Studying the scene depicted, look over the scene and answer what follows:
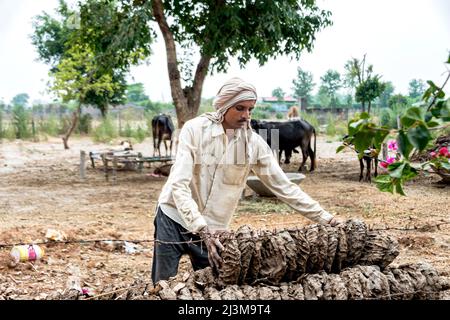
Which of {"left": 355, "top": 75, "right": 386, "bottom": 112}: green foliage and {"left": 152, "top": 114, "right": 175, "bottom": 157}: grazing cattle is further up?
{"left": 355, "top": 75, "right": 386, "bottom": 112}: green foliage

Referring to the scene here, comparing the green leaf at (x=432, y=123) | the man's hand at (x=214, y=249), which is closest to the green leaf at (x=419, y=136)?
the green leaf at (x=432, y=123)

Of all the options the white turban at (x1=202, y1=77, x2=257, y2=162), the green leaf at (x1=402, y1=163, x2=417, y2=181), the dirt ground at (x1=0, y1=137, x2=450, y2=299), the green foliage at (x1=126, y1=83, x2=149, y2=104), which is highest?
the green foliage at (x1=126, y1=83, x2=149, y2=104)

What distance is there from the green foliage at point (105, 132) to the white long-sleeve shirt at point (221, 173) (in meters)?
19.4

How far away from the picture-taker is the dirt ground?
Result: 487 cm

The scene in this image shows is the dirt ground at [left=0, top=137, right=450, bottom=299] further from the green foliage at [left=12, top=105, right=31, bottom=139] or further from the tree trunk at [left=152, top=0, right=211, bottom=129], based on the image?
the green foliage at [left=12, top=105, right=31, bottom=139]

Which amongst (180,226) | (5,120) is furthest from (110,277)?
(5,120)

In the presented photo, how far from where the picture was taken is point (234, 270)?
2158 millimetres

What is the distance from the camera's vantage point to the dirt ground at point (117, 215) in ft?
16.0

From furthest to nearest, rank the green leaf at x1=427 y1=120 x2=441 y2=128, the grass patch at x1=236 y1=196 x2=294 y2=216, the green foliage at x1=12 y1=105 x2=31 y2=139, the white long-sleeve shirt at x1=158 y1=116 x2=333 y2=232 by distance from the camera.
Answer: the green foliage at x1=12 y1=105 x2=31 y2=139 → the grass patch at x1=236 y1=196 x2=294 y2=216 → the white long-sleeve shirt at x1=158 y1=116 x2=333 y2=232 → the green leaf at x1=427 y1=120 x2=441 y2=128

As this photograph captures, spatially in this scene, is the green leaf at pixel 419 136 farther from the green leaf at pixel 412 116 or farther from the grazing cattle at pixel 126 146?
the grazing cattle at pixel 126 146

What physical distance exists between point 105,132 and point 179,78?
488 inches

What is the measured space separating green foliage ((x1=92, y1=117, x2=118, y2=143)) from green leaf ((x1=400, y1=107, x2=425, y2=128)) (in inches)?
818

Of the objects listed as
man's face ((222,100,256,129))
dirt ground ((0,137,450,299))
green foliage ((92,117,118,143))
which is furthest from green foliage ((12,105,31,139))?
man's face ((222,100,256,129))
